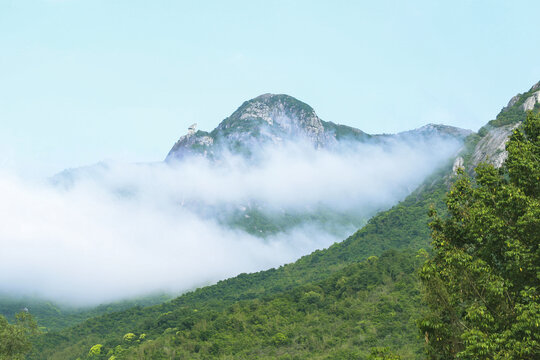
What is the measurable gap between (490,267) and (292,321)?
6478 cm

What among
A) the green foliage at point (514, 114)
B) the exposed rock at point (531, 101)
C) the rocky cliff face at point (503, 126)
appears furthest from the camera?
the green foliage at point (514, 114)

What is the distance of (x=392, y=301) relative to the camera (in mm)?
77000

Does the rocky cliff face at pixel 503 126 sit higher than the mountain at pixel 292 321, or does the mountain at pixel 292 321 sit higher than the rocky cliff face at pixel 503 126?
the rocky cliff face at pixel 503 126

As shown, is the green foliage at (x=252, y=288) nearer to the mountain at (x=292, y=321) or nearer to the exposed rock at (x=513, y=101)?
the mountain at (x=292, y=321)

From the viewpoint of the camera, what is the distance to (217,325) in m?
79.4

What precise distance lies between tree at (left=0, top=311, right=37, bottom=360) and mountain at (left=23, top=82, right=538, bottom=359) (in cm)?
2762

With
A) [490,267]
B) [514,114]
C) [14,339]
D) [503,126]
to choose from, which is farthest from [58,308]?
[490,267]

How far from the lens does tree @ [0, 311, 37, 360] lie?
43.3 meters

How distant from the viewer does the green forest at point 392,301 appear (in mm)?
18328

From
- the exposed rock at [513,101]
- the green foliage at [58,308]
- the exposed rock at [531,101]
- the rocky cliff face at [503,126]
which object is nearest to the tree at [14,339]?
the rocky cliff face at [503,126]

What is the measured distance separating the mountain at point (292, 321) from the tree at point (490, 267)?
38660 mm

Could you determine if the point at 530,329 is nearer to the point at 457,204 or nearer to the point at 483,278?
the point at 483,278

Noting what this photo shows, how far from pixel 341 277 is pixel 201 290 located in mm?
45952

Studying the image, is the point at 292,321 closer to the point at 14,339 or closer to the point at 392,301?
the point at 392,301
